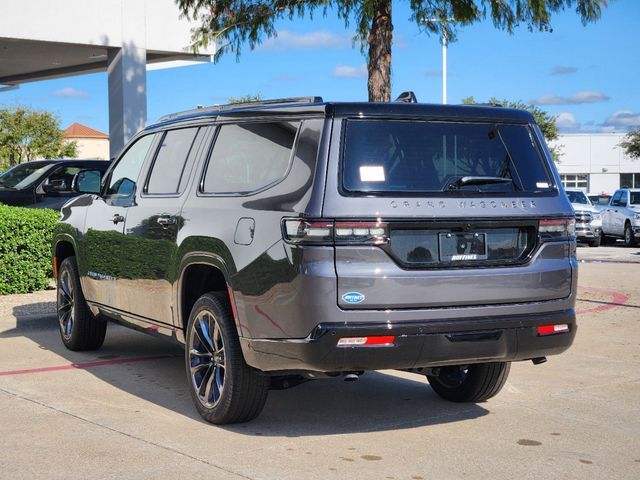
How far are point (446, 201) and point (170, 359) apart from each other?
390 centimetres

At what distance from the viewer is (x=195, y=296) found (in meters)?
6.79

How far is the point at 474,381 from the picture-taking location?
270 inches

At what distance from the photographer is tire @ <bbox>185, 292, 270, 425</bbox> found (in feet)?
19.9

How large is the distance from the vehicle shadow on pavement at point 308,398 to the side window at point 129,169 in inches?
57.5

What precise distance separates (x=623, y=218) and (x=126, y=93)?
13757mm

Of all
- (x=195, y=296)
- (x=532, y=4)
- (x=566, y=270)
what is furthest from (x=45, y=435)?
(x=532, y=4)

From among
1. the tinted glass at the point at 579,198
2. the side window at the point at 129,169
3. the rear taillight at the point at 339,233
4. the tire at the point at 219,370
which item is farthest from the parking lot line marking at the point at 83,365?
the tinted glass at the point at 579,198

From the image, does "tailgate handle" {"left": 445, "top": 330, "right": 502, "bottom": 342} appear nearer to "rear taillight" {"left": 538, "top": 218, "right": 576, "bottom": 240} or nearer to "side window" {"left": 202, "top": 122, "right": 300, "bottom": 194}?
"rear taillight" {"left": 538, "top": 218, "right": 576, "bottom": 240}

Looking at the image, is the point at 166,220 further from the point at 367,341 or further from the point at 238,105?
the point at 367,341

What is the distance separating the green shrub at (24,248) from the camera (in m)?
12.0

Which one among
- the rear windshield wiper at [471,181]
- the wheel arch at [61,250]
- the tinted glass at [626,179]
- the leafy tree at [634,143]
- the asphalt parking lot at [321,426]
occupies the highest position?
the leafy tree at [634,143]

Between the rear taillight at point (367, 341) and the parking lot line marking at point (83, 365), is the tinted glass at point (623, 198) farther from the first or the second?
the rear taillight at point (367, 341)

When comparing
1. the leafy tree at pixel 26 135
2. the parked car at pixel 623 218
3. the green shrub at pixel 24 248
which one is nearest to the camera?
the green shrub at pixel 24 248

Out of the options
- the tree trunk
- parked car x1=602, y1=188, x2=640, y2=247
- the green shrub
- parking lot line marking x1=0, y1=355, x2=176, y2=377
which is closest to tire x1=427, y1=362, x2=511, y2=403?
parking lot line marking x1=0, y1=355, x2=176, y2=377
